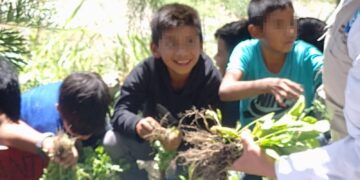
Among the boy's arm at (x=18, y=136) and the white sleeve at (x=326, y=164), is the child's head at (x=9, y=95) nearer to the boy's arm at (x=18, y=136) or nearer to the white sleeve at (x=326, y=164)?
the boy's arm at (x=18, y=136)

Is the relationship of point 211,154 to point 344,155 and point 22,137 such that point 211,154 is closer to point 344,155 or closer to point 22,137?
point 344,155

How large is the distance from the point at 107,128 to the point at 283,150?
3.69 feet

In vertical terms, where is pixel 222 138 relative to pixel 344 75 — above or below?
below

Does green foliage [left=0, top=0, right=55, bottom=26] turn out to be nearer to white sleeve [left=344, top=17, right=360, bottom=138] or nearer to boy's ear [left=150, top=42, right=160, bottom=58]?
boy's ear [left=150, top=42, right=160, bottom=58]

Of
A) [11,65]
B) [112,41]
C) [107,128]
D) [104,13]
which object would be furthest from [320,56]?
[104,13]

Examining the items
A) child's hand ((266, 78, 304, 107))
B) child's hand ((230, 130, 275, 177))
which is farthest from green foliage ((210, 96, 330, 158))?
child's hand ((266, 78, 304, 107))

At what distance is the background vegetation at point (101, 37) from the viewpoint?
543 cm

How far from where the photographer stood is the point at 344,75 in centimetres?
252

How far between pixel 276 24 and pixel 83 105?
90 cm

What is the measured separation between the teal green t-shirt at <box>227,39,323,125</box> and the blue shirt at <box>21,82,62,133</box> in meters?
0.74

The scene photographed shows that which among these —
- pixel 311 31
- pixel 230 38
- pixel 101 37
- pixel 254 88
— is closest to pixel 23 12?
pixel 254 88

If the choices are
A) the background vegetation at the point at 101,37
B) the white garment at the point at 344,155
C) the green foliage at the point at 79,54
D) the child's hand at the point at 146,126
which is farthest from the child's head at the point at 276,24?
the white garment at the point at 344,155

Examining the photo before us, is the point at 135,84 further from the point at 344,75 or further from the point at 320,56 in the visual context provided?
the point at 344,75

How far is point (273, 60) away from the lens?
3.95m
